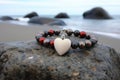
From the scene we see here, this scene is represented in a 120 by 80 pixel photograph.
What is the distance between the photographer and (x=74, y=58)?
2.85 m

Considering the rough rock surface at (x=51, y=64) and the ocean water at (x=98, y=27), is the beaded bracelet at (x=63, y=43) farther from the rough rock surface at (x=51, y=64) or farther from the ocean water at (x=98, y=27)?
the ocean water at (x=98, y=27)

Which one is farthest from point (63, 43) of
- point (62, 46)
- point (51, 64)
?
point (51, 64)

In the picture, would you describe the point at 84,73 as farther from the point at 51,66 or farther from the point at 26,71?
the point at 26,71

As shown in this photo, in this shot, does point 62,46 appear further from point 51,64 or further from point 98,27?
point 98,27

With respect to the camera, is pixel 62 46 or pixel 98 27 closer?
pixel 62 46

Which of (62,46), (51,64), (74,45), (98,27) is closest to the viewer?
(51,64)

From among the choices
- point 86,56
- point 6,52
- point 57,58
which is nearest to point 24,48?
point 6,52

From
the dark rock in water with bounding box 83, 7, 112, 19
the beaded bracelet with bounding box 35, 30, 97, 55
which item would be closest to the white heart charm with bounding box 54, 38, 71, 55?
the beaded bracelet with bounding box 35, 30, 97, 55

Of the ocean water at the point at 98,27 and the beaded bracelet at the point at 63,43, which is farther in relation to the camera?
the ocean water at the point at 98,27

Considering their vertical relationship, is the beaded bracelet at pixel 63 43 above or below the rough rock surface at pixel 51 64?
above

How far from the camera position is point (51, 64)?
2.74 meters

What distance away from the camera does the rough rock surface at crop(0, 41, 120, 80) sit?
2691 millimetres

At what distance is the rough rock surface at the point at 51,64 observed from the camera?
2691mm

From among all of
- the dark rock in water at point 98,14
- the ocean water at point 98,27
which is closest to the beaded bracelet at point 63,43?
the ocean water at point 98,27
